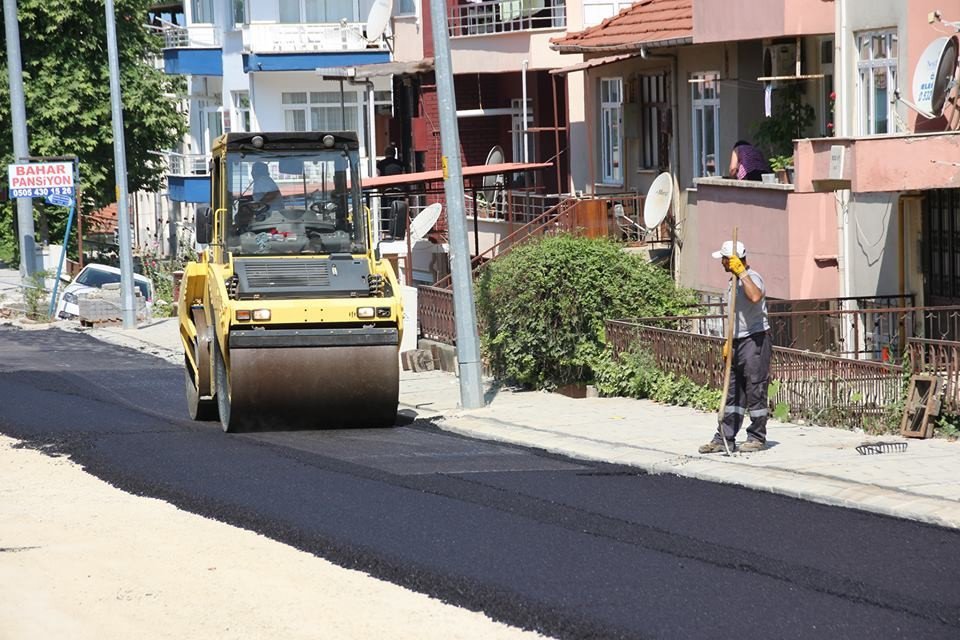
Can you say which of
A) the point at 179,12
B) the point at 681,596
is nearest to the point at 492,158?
the point at 681,596

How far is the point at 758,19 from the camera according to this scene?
22.3 m

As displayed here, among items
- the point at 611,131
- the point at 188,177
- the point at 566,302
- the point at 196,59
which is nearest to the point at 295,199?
the point at 566,302

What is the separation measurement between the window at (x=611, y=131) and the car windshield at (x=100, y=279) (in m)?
11.3

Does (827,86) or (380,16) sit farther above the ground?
(380,16)

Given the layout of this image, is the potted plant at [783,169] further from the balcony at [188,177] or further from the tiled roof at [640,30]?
the balcony at [188,177]

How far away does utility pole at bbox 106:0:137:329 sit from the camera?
3183 centimetres

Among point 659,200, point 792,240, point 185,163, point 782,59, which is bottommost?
point 792,240

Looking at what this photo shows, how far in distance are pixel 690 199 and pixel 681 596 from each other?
56.3ft

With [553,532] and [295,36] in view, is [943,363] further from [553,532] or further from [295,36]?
[295,36]

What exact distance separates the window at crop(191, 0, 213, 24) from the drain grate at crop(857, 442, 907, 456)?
122 feet

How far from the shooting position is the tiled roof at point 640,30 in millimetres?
25828

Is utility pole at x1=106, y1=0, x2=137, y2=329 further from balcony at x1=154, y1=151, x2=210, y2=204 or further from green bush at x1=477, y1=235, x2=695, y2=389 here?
green bush at x1=477, y1=235, x2=695, y2=389

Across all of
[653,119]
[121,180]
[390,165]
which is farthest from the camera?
[390,165]

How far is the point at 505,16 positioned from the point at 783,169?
1286 cm
